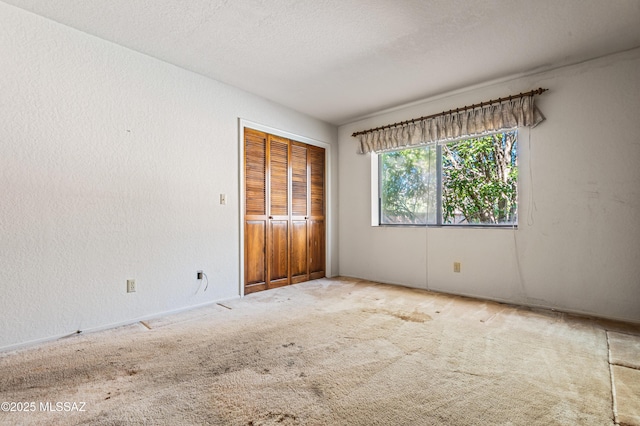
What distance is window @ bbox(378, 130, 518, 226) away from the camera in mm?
3570

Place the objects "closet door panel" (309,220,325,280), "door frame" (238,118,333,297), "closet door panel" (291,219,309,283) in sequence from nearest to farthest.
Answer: "door frame" (238,118,333,297)
"closet door panel" (291,219,309,283)
"closet door panel" (309,220,325,280)

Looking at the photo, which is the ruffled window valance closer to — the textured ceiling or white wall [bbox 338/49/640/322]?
white wall [bbox 338/49/640/322]

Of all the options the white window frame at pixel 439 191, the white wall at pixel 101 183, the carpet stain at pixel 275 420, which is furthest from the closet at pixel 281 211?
the carpet stain at pixel 275 420

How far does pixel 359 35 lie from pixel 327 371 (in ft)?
8.54

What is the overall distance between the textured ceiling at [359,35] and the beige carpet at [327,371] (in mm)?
2477

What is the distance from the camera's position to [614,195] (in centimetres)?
285

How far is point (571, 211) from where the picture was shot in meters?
3.05

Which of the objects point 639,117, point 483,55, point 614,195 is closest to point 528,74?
point 483,55

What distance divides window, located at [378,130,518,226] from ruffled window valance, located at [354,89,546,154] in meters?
0.16

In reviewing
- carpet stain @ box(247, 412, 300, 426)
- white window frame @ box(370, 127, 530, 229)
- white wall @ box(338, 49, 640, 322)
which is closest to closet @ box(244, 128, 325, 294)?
white window frame @ box(370, 127, 530, 229)

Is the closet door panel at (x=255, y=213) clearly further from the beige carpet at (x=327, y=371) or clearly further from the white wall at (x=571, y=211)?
the white wall at (x=571, y=211)

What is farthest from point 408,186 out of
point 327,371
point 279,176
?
point 327,371

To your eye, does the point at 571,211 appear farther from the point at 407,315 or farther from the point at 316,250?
the point at 316,250

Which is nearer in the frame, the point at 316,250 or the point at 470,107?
the point at 470,107
